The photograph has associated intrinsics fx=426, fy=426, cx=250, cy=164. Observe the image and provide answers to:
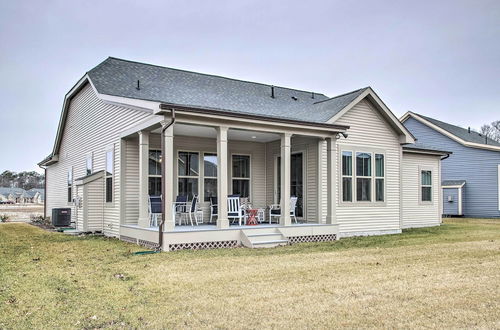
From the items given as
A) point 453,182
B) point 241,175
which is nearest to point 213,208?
point 241,175

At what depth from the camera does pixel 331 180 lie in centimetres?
1154

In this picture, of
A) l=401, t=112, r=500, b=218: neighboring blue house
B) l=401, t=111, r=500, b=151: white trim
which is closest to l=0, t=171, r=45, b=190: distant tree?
l=401, t=111, r=500, b=151: white trim

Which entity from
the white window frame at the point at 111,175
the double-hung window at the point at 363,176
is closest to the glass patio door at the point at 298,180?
the double-hung window at the point at 363,176

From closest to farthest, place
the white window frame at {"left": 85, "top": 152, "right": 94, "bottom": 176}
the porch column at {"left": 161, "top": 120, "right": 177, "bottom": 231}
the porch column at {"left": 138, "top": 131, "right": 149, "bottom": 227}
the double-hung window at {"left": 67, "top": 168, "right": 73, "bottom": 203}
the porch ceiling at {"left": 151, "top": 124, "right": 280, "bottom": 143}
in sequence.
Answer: the porch column at {"left": 161, "top": 120, "right": 177, "bottom": 231} → the porch column at {"left": 138, "top": 131, "right": 149, "bottom": 227} → the porch ceiling at {"left": 151, "top": 124, "right": 280, "bottom": 143} → the white window frame at {"left": 85, "top": 152, "right": 94, "bottom": 176} → the double-hung window at {"left": 67, "top": 168, "right": 73, "bottom": 203}

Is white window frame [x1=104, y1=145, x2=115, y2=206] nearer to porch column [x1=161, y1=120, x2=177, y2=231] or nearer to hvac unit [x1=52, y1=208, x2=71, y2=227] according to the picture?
hvac unit [x1=52, y1=208, x2=71, y2=227]

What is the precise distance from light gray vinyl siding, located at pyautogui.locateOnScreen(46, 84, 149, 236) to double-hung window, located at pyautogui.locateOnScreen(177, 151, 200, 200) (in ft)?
5.65

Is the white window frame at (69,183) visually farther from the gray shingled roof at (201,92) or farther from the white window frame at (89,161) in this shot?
the gray shingled roof at (201,92)

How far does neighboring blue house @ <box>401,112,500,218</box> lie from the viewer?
21.9 metres

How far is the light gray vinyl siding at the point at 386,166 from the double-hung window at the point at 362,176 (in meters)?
0.16

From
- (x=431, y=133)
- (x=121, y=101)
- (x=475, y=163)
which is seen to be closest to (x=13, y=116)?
(x=121, y=101)

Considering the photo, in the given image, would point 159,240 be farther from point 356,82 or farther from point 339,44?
point 356,82

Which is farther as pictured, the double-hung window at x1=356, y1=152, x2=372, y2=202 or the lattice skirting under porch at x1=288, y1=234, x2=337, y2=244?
the double-hung window at x1=356, y1=152, x2=372, y2=202

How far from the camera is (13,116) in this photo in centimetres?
2861

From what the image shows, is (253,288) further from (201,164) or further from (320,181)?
(201,164)
